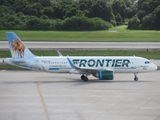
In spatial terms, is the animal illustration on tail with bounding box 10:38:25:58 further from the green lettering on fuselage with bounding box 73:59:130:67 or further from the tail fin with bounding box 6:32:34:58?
the green lettering on fuselage with bounding box 73:59:130:67

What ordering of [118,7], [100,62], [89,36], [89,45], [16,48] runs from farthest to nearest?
1. [118,7]
2. [89,36]
3. [89,45]
4. [100,62]
5. [16,48]

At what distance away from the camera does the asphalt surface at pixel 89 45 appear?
69.2 meters

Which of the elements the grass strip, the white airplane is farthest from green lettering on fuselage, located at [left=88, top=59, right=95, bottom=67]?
the grass strip

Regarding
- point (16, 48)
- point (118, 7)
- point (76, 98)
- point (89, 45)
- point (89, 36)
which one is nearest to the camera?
point (76, 98)

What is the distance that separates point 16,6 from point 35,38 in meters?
32.4

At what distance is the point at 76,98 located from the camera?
1374 inches

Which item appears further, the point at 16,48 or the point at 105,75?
the point at 16,48

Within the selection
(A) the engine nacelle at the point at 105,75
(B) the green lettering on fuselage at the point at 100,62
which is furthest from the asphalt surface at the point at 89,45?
(A) the engine nacelle at the point at 105,75

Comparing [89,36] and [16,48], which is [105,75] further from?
[89,36]

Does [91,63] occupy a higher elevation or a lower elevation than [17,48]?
lower

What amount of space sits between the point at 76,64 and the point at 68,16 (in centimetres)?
6330

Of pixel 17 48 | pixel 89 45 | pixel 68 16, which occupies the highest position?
pixel 68 16

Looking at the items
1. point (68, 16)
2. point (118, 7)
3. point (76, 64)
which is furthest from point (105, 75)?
point (118, 7)

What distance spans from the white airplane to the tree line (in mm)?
52764
